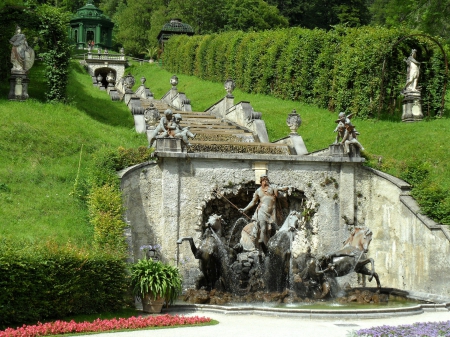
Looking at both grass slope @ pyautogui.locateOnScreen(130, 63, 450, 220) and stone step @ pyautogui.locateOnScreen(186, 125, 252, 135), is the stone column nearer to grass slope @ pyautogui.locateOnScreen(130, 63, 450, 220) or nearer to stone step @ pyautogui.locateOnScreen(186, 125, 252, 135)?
grass slope @ pyautogui.locateOnScreen(130, 63, 450, 220)

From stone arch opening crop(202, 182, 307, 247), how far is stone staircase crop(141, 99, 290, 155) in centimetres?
180

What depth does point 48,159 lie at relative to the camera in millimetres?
21328

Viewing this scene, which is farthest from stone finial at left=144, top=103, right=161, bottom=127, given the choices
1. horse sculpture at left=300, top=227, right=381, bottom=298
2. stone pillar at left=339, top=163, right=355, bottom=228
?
horse sculpture at left=300, top=227, right=381, bottom=298

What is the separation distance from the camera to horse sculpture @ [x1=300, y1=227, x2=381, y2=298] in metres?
17.5

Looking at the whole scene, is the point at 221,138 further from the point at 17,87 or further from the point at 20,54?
the point at 20,54

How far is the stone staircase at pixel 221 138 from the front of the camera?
22000 mm

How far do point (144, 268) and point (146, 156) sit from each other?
17.6 feet

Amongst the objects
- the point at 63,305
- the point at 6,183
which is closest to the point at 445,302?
the point at 63,305

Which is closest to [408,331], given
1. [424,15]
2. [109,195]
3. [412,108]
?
[109,195]

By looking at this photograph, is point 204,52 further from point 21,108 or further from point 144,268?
point 144,268

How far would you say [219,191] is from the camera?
19.6m

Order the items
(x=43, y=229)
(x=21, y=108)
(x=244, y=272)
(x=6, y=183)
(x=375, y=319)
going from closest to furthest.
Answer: (x=375, y=319) → (x=43, y=229) → (x=244, y=272) → (x=6, y=183) → (x=21, y=108)

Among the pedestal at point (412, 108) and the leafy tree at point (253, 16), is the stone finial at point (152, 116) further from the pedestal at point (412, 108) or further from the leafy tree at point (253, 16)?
the leafy tree at point (253, 16)

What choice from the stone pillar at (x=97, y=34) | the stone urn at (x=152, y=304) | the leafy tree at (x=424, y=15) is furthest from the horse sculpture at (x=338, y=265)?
the stone pillar at (x=97, y=34)
